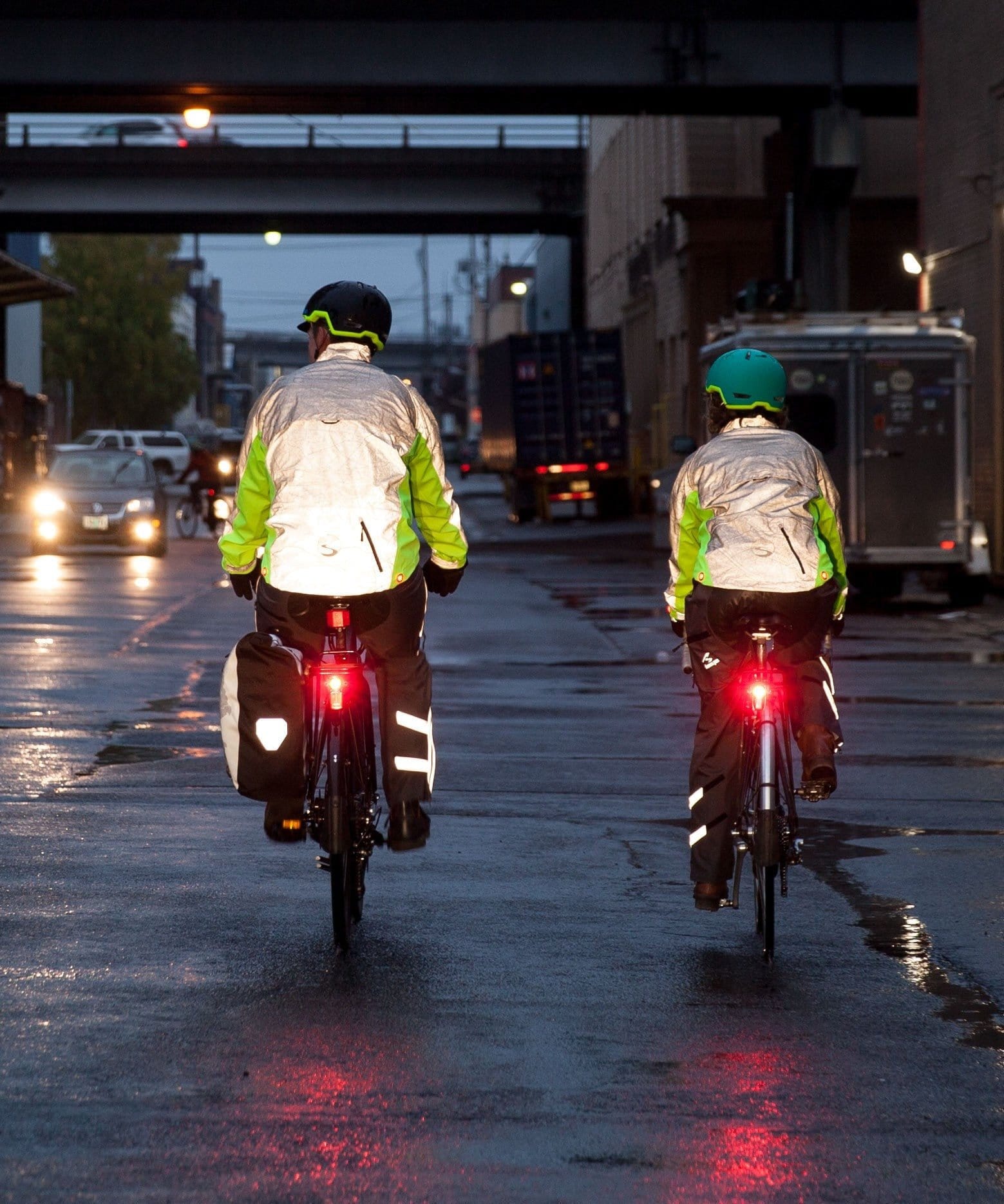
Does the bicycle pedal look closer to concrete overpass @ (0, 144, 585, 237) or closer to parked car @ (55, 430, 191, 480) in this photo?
concrete overpass @ (0, 144, 585, 237)

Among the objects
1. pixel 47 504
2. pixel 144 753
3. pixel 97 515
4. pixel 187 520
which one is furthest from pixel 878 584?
pixel 187 520

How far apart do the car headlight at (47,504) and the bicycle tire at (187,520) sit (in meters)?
8.36

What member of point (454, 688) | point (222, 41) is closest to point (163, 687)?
point (454, 688)

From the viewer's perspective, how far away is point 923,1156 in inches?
177

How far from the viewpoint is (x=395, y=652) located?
20.9 ft

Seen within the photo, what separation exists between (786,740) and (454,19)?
83.6 feet

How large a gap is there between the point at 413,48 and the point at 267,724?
25.7m

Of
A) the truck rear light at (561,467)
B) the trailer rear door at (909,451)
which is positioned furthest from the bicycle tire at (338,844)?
the truck rear light at (561,467)

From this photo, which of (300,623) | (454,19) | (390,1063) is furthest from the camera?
(454,19)

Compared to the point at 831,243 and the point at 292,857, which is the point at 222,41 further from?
the point at 292,857

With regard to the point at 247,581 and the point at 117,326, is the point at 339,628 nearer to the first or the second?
the point at 247,581

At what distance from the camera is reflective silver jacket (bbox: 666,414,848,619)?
6453 mm

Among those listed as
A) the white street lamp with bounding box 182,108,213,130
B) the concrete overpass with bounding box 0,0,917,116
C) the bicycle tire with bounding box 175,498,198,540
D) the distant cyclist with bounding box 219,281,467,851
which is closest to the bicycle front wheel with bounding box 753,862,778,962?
the distant cyclist with bounding box 219,281,467,851

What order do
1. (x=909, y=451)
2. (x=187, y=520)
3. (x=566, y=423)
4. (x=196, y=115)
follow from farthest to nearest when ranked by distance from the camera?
(x=566, y=423)
(x=187, y=520)
(x=196, y=115)
(x=909, y=451)
